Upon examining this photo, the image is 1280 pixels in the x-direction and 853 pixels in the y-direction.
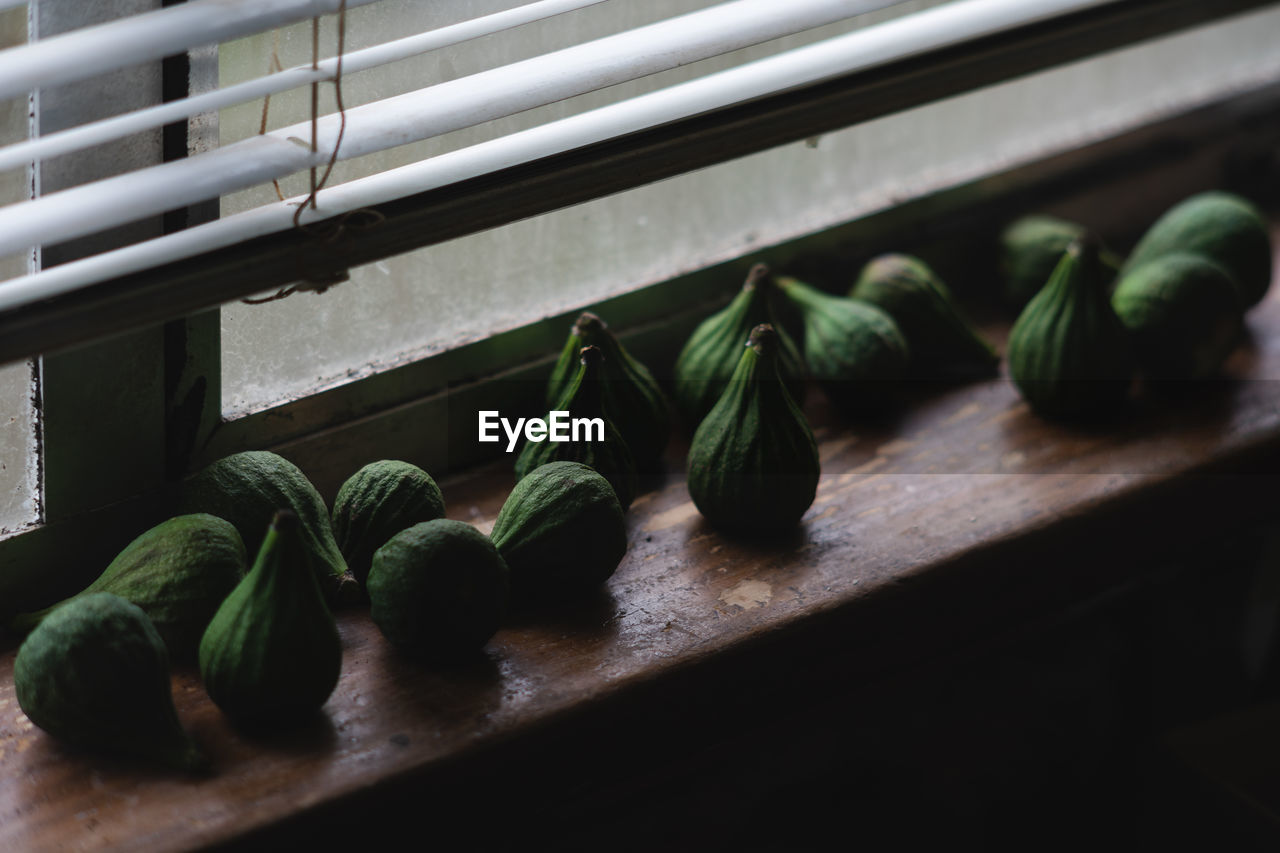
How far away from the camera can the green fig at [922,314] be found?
3.93 ft

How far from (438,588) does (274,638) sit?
11 centimetres

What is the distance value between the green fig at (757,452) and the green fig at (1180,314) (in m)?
0.42

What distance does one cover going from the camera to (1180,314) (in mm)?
1163

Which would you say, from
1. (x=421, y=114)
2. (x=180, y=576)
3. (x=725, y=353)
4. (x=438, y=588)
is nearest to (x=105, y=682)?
(x=180, y=576)

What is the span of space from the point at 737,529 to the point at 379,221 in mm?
385

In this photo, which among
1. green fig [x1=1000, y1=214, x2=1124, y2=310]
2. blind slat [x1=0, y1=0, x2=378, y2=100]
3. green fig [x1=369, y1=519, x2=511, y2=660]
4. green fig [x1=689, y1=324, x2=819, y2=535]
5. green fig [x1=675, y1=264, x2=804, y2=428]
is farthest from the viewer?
green fig [x1=1000, y1=214, x2=1124, y2=310]

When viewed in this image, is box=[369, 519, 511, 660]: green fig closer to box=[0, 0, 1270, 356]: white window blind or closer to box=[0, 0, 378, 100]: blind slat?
box=[0, 0, 1270, 356]: white window blind

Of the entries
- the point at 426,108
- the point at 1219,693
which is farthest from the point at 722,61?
the point at 1219,693

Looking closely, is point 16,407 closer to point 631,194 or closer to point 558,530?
point 558,530

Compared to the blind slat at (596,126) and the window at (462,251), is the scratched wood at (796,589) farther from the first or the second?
the blind slat at (596,126)

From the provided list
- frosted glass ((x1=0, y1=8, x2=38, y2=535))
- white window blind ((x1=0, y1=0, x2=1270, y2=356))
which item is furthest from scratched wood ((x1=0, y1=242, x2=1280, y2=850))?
white window blind ((x1=0, y1=0, x2=1270, y2=356))

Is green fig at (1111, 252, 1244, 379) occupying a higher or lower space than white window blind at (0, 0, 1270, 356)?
lower

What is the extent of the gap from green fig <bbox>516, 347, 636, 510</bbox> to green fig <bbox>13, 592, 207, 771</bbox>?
0.34 m

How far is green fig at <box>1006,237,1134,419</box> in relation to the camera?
3.61 ft
